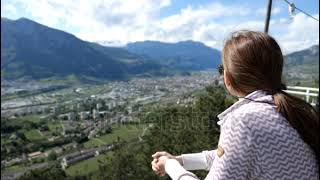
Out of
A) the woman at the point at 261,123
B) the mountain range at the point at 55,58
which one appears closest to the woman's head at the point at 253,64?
the woman at the point at 261,123

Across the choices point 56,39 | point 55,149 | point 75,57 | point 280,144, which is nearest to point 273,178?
point 280,144

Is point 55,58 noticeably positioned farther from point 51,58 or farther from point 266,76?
point 266,76

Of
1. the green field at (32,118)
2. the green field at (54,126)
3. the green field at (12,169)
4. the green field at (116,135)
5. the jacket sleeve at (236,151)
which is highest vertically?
the jacket sleeve at (236,151)

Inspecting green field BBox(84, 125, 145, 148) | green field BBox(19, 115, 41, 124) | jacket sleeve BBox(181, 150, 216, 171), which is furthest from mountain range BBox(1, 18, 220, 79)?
jacket sleeve BBox(181, 150, 216, 171)

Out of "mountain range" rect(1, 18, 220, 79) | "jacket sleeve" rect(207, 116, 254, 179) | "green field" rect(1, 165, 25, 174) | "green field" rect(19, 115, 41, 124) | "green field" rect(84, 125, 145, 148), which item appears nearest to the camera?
"jacket sleeve" rect(207, 116, 254, 179)

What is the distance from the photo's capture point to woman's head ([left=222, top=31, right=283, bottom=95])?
164 cm

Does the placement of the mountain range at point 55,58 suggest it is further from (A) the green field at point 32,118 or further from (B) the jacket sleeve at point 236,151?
(B) the jacket sleeve at point 236,151

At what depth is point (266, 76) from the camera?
1.65 meters

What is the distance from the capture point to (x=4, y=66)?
6191 inches

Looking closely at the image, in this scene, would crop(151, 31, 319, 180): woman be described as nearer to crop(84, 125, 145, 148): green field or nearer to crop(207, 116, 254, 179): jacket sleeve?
crop(207, 116, 254, 179): jacket sleeve

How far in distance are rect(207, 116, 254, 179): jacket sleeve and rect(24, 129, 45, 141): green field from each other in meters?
66.5

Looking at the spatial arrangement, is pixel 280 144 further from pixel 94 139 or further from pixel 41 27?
pixel 41 27

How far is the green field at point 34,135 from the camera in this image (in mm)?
66625

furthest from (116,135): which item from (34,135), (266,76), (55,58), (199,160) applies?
(55,58)
